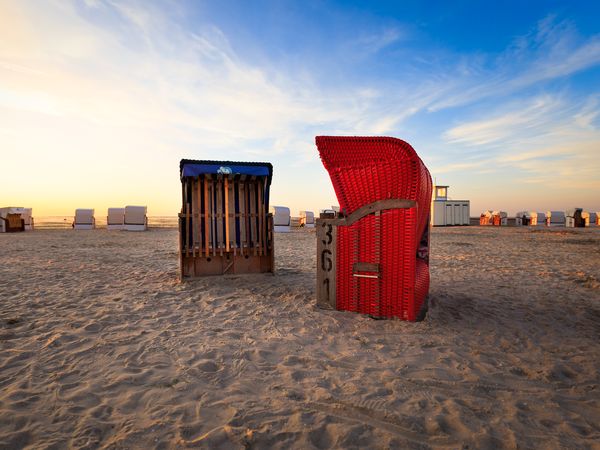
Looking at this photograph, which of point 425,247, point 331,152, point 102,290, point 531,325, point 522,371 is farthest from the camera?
point 102,290

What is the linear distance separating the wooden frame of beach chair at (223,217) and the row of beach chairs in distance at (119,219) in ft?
74.1

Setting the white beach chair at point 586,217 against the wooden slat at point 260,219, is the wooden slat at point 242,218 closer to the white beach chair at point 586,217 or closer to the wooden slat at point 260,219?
the wooden slat at point 260,219

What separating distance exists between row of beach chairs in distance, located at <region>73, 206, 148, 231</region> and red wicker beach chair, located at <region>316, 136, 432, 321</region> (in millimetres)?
26268

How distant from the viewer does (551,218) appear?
128ft

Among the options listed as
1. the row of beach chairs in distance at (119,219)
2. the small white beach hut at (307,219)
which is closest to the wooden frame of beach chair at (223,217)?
the row of beach chairs in distance at (119,219)

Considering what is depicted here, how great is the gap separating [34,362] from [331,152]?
4314 millimetres

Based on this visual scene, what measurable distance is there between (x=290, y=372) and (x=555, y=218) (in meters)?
46.0

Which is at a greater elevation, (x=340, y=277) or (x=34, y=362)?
(x=340, y=277)

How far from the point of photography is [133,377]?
3129 mm

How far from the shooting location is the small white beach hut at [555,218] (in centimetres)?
3847

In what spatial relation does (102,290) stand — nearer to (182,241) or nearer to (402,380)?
(182,241)

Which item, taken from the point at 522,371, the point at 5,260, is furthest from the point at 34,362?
the point at 5,260

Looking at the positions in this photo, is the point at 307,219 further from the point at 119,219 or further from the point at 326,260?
the point at 326,260

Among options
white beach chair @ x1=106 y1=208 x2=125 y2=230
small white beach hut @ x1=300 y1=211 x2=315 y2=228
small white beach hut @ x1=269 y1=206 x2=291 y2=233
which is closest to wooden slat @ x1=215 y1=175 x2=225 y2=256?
small white beach hut @ x1=269 y1=206 x2=291 y2=233
